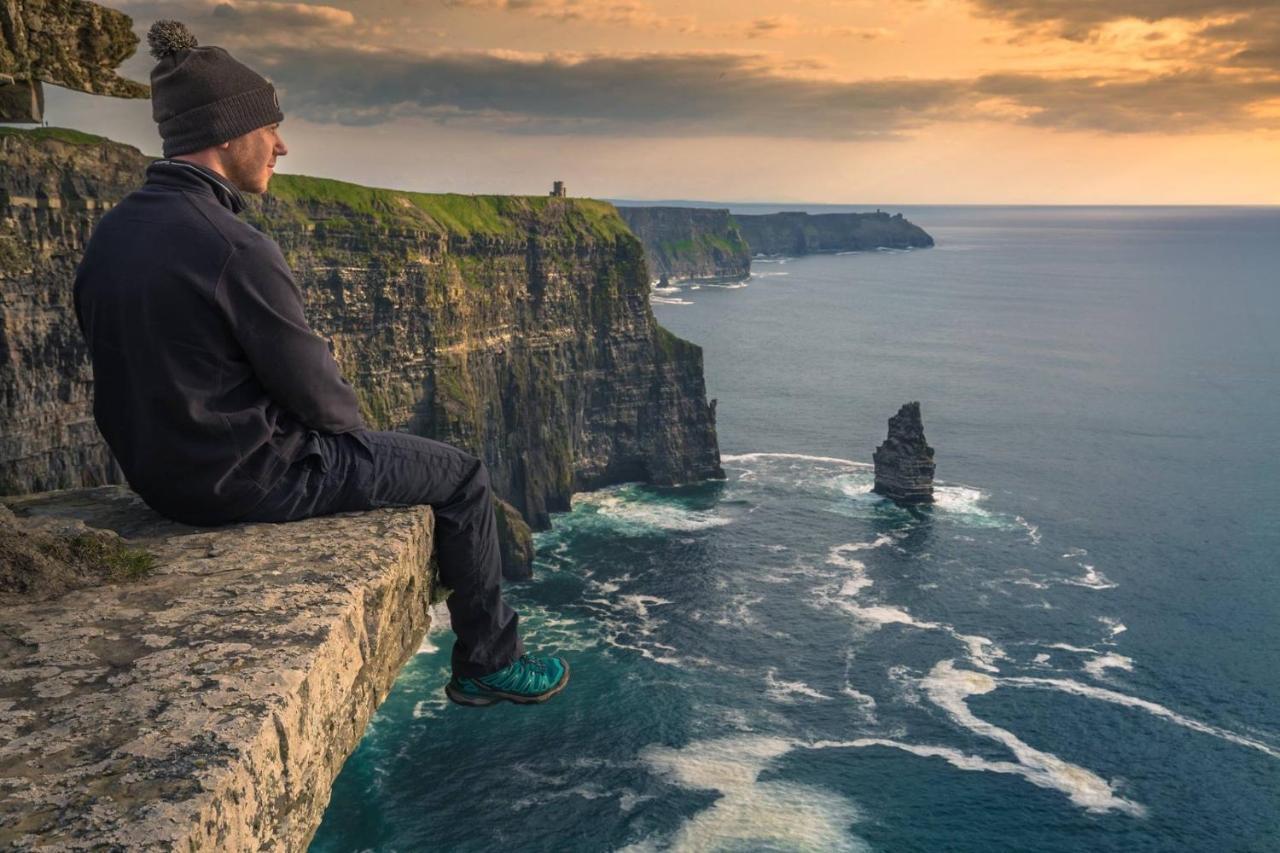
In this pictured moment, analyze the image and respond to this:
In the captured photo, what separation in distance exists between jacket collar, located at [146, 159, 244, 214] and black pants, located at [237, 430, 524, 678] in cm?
178

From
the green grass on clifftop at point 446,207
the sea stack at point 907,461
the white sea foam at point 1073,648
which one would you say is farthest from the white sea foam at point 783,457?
the white sea foam at point 1073,648

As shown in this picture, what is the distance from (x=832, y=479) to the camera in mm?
101062

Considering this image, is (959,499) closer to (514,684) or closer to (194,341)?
(514,684)

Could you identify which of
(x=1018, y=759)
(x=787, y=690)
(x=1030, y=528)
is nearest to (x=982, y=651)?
(x=1018, y=759)

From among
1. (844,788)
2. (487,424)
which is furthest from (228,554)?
(487,424)

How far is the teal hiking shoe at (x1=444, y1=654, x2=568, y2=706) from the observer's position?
25.4 ft

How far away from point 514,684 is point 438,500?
64.2 inches

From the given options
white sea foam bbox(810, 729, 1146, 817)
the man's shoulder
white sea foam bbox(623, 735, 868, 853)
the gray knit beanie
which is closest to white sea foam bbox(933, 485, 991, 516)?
white sea foam bbox(810, 729, 1146, 817)

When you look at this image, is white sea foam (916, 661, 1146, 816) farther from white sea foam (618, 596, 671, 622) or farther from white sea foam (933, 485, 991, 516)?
white sea foam (933, 485, 991, 516)

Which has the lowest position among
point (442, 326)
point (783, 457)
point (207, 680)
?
point (783, 457)

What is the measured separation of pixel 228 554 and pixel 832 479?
97220 mm

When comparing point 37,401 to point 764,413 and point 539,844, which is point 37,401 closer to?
point 539,844

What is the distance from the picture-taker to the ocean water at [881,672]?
149ft

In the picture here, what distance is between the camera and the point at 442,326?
83.5 metres
